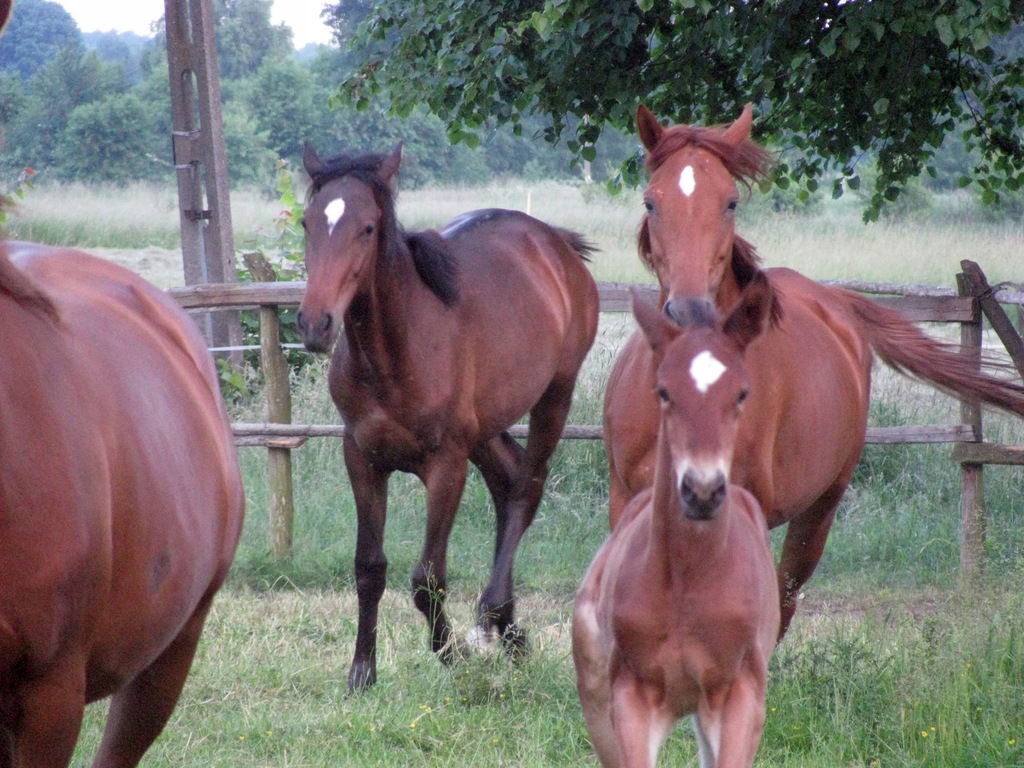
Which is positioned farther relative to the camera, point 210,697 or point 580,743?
point 210,697

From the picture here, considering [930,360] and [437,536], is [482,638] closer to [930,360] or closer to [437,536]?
[437,536]

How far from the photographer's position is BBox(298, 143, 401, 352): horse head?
14.0 feet

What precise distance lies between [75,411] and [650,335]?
131cm

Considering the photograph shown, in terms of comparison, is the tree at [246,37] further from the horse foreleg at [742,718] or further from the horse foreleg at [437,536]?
the horse foreleg at [742,718]

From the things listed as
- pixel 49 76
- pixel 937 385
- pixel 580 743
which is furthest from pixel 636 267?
pixel 49 76

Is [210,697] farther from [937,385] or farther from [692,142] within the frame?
[937,385]

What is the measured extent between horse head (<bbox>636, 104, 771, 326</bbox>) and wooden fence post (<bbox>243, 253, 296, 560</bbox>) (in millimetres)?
3212

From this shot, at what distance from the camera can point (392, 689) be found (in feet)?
14.9

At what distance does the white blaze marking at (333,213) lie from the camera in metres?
4.40

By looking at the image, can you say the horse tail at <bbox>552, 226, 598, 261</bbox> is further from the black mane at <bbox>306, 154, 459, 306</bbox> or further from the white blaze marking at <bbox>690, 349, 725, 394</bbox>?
the white blaze marking at <bbox>690, 349, 725, 394</bbox>

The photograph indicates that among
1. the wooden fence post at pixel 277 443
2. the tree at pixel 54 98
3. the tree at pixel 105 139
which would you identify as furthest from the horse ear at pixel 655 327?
the tree at pixel 54 98

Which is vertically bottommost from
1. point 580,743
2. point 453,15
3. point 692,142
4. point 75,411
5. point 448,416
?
point 580,743

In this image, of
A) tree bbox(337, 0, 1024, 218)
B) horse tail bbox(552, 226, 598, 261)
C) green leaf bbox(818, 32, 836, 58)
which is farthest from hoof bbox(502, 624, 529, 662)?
green leaf bbox(818, 32, 836, 58)

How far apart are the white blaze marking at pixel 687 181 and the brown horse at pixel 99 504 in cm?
154
